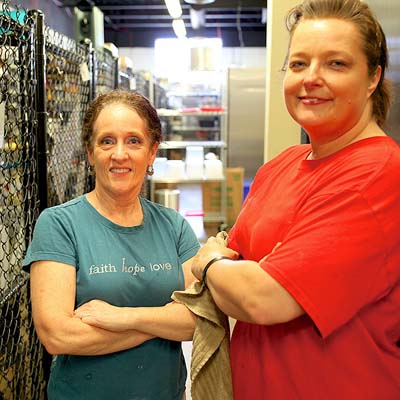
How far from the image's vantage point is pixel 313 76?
1066 millimetres

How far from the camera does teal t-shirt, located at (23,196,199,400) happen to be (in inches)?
54.8

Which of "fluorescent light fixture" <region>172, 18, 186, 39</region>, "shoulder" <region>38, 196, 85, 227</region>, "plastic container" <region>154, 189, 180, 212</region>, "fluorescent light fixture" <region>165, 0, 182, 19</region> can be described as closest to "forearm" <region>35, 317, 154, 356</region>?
"shoulder" <region>38, 196, 85, 227</region>

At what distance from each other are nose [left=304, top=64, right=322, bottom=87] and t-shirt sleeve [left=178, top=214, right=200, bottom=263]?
2.32 ft

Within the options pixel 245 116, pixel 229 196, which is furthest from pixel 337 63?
pixel 245 116

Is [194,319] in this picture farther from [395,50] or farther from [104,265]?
[395,50]

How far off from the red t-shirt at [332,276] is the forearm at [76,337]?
36cm

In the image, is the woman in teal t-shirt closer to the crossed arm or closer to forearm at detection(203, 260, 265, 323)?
the crossed arm

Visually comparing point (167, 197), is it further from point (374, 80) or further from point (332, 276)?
point (332, 276)

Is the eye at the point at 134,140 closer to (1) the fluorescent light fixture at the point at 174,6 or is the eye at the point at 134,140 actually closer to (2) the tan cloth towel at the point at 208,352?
(2) the tan cloth towel at the point at 208,352

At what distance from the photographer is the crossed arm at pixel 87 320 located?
1.31 m

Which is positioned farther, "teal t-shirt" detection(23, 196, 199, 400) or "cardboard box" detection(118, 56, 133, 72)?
"cardboard box" detection(118, 56, 133, 72)

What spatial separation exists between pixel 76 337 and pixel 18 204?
117 cm

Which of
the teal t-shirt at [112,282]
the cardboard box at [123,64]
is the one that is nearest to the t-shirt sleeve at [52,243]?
the teal t-shirt at [112,282]

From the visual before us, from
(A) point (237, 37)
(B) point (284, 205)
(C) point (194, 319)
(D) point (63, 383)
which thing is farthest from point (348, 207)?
(A) point (237, 37)
